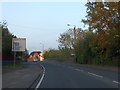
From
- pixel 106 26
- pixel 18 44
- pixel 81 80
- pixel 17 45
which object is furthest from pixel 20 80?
pixel 18 44

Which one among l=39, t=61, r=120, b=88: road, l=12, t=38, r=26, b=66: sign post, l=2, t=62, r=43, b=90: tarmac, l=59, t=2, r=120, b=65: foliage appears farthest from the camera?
l=12, t=38, r=26, b=66: sign post

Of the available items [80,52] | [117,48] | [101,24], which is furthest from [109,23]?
[80,52]

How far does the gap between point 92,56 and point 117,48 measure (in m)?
17.5

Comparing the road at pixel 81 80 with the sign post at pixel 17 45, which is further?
the sign post at pixel 17 45

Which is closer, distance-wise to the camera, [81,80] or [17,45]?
[81,80]

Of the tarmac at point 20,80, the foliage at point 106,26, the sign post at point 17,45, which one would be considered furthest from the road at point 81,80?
the sign post at point 17,45

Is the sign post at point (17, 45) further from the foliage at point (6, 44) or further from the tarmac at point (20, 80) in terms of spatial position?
the tarmac at point (20, 80)

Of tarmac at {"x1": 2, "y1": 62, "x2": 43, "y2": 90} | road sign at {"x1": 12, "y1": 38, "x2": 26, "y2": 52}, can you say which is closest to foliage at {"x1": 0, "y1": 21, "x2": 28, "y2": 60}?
road sign at {"x1": 12, "y1": 38, "x2": 26, "y2": 52}

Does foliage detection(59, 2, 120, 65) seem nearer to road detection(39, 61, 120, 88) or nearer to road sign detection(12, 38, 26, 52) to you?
road sign detection(12, 38, 26, 52)

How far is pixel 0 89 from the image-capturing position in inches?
743

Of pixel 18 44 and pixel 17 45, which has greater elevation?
pixel 18 44

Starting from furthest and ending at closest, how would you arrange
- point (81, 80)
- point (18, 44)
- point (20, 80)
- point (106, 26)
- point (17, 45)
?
1. point (18, 44)
2. point (17, 45)
3. point (106, 26)
4. point (20, 80)
5. point (81, 80)

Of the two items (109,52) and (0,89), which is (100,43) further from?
(0,89)

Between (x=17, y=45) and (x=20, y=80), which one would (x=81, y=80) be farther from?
(x=17, y=45)
